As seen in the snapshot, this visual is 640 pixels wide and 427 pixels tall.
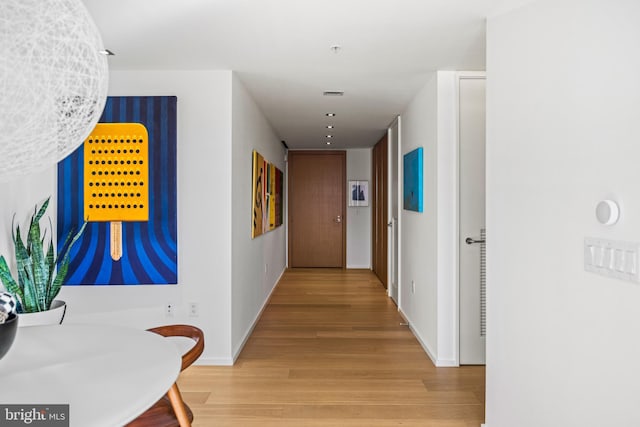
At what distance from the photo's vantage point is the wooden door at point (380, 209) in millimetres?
6371

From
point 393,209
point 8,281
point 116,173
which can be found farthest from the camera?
point 393,209

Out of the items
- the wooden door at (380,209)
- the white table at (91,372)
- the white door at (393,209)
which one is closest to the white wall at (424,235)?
the white door at (393,209)

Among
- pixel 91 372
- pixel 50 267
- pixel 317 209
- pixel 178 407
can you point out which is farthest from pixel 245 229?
pixel 317 209

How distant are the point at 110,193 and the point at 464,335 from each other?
292 centimetres

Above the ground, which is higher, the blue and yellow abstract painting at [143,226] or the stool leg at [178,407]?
the blue and yellow abstract painting at [143,226]

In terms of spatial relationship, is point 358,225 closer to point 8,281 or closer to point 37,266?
point 37,266

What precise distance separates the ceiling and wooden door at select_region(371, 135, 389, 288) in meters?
2.36

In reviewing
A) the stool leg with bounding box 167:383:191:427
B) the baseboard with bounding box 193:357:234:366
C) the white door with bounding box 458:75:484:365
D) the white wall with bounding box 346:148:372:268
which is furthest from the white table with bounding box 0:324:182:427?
the white wall with bounding box 346:148:372:268

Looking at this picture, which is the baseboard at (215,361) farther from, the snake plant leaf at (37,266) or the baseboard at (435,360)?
the baseboard at (435,360)
